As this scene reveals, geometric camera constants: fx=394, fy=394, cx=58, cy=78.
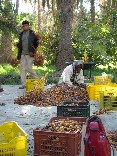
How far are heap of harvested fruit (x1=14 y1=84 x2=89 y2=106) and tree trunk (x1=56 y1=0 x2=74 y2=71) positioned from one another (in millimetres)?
6098

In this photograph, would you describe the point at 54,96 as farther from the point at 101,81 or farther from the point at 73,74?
the point at 101,81

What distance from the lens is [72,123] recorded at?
555cm

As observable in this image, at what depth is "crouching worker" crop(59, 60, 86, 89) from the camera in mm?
9375

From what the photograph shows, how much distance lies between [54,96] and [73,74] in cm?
76

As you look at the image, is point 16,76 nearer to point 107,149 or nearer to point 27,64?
point 27,64

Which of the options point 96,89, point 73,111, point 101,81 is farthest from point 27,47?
point 73,111

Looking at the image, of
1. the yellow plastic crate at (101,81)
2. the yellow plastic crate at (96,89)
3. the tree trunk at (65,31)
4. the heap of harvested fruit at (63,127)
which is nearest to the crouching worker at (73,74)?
the yellow plastic crate at (101,81)

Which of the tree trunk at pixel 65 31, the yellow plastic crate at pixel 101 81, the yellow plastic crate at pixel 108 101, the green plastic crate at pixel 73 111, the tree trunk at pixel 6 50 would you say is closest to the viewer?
the green plastic crate at pixel 73 111

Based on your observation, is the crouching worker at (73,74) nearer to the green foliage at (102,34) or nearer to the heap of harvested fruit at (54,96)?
the heap of harvested fruit at (54,96)

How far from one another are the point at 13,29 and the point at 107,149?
761 cm

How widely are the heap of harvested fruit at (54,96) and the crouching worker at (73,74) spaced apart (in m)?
0.20

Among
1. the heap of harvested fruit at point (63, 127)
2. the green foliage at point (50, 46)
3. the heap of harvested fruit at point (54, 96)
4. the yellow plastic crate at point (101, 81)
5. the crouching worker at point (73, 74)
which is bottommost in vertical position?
the heap of harvested fruit at point (54, 96)

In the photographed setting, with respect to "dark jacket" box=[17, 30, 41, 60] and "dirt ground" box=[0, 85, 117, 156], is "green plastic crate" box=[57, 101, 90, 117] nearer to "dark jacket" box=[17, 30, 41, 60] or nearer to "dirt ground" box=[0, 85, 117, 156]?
"dirt ground" box=[0, 85, 117, 156]

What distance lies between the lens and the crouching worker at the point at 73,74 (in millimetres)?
9375
